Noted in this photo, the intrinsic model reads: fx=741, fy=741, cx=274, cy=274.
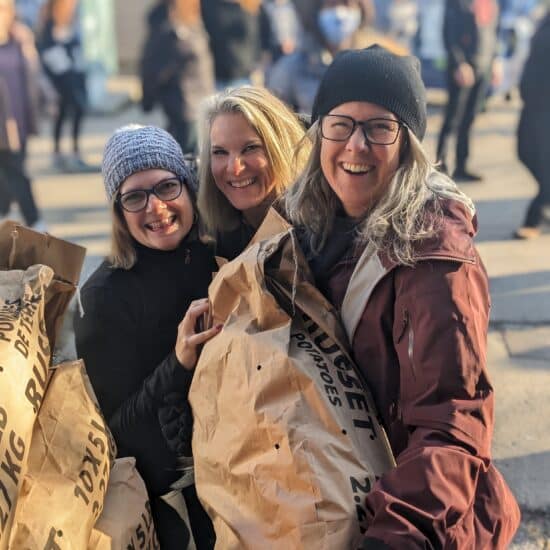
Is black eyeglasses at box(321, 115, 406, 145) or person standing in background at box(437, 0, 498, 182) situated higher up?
black eyeglasses at box(321, 115, 406, 145)

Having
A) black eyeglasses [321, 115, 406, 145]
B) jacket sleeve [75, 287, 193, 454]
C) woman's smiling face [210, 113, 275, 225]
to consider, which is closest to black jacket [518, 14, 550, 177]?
woman's smiling face [210, 113, 275, 225]

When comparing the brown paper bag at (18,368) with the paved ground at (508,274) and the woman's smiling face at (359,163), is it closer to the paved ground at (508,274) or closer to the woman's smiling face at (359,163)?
the woman's smiling face at (359,163)

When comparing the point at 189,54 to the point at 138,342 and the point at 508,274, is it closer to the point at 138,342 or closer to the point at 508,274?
the point at 508,274

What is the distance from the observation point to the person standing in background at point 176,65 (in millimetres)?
6301

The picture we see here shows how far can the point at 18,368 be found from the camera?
169 cm

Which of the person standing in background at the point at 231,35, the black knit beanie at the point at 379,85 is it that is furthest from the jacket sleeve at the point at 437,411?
the person standing in background at the point at 231,35

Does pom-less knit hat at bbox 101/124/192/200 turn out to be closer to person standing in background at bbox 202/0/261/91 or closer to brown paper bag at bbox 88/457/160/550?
brown paper bag at bbox 88/457/160/550

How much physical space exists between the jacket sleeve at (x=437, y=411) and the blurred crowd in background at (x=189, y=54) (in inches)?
131

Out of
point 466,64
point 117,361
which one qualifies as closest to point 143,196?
point 117,361

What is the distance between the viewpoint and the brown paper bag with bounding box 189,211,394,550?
1573 millimetres

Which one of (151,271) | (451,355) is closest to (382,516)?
(451,355)

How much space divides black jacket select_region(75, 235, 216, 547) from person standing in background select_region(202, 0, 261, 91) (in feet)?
16.3

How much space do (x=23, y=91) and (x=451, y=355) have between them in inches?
211

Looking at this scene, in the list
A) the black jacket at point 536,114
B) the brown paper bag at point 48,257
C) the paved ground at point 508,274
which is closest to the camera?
the brown paper bag at point 48,257
